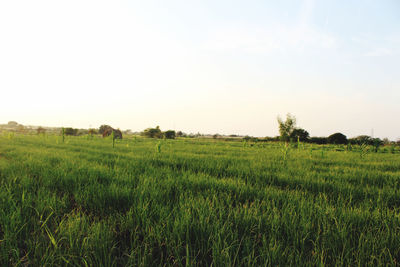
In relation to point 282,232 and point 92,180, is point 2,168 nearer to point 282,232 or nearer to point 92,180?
point 92,180

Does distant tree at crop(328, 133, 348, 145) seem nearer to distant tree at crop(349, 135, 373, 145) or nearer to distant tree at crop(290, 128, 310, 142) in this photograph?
distant tree at crop(290, 128, 310, 142)

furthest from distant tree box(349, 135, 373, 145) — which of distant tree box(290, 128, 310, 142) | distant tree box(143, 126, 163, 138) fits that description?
distant tree box(143, 126, 163, 138)

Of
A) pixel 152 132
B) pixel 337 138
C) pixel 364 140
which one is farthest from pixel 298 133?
pixel 364 140

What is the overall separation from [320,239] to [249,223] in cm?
55

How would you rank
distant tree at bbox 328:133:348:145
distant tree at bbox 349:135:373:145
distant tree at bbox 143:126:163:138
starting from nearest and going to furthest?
distant tree at bbox 349:135:373:145
distant tree at bbox 328:133:348:145
distant tree at bbox 143:126:163:138

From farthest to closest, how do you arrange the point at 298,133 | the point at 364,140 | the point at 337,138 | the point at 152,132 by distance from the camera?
1. the point at 298,133
2. the point at 152,132
3. the point at 337,138
4. the point at 364,140

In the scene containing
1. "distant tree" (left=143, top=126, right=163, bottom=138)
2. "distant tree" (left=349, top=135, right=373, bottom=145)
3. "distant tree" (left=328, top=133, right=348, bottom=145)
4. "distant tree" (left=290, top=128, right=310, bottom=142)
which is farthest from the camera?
"distant tree" (left=290, top=128, right=310, bottom=142)

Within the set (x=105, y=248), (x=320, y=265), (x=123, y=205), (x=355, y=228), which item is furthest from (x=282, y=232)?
(x=123, y=205)

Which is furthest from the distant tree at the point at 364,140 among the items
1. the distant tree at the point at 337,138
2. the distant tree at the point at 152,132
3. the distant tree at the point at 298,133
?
the distant tree at the point at 152,132

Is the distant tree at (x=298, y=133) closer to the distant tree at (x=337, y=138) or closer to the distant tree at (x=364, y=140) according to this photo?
the distant tree at (x=337, y=138)

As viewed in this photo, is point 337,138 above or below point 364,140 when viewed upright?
above

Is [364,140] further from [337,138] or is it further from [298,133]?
[298,133]

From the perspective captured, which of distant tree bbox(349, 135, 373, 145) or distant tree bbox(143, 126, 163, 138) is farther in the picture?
distant tree bbox(143, 126, 163, 138)

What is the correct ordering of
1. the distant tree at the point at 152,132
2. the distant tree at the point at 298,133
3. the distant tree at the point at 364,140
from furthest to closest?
the distant tree at the point at 298,133, the distant tree at the point at 152,132, the distant tree at the point at 364,140
